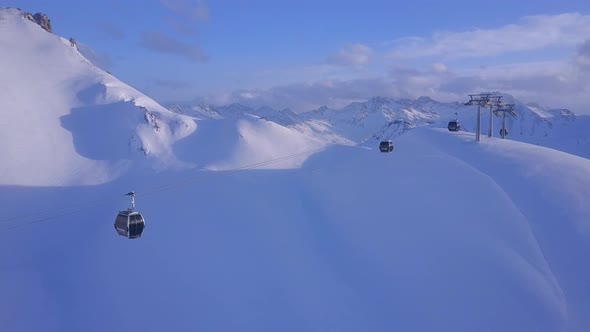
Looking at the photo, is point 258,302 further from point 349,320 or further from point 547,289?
point 547,289

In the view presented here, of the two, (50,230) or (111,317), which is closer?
(111,317)

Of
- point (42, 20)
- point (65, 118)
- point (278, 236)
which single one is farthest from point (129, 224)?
point (42, 20)

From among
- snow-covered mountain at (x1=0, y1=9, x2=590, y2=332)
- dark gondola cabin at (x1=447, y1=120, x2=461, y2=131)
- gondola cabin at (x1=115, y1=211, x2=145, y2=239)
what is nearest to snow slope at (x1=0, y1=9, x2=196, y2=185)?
snow-covered mountain at (x1=0, y1=9, x2=590, y2=332)

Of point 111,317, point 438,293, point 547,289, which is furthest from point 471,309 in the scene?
point 111,317

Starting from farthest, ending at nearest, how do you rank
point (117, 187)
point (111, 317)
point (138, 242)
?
point (117, 187) → point (138, 242) → point (111, 317)

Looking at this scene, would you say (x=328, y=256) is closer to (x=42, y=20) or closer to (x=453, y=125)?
(x=453, y=125)

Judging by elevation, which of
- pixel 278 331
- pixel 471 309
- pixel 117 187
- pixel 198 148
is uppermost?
pixel 198 148
